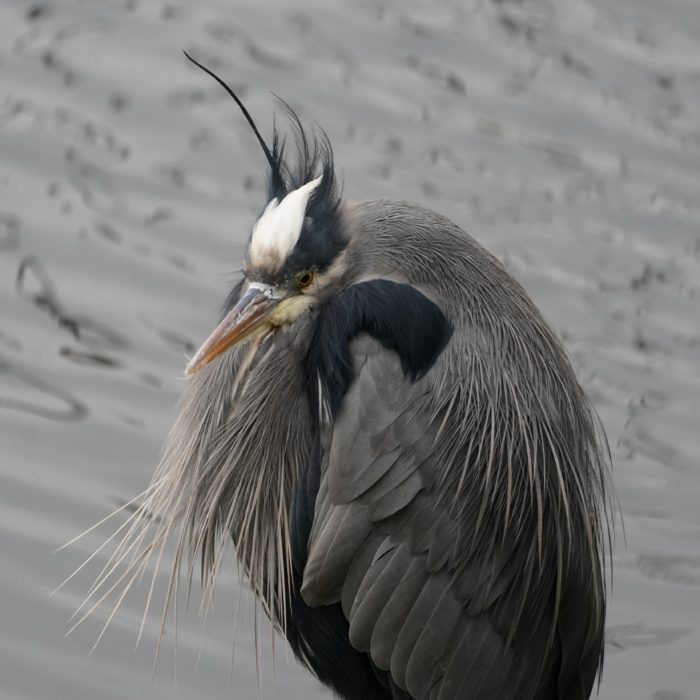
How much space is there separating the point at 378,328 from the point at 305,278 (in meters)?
0.18

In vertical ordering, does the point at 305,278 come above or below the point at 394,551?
above

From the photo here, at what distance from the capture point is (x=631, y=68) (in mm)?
6992

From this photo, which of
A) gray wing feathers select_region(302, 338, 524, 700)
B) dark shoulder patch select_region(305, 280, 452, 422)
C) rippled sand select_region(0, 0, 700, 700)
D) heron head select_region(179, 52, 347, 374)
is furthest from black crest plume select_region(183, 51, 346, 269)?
rippled sand select_region(0, 0, 700, 700)

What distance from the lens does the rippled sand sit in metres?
4.45

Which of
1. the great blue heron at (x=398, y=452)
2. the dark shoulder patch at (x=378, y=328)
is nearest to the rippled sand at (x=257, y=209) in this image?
the great blue heron at (x=398, y=452)

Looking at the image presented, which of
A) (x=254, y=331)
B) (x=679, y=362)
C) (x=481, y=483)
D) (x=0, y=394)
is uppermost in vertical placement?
(x=254, y=331)

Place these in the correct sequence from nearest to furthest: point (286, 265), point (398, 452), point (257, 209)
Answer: point (286, 265)
point (398, 452)
point (257, 209)

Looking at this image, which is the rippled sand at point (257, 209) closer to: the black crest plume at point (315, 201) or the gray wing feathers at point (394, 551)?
the gray wing feathers at point (394, 551)

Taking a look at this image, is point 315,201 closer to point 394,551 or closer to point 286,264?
point 286,264

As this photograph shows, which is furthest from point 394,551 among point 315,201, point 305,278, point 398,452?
point 315,201

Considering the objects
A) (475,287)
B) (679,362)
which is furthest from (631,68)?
(475,287)

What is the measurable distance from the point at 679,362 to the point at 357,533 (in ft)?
8.13

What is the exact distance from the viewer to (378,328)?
132 inches

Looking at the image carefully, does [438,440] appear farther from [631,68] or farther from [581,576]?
[631,68]
